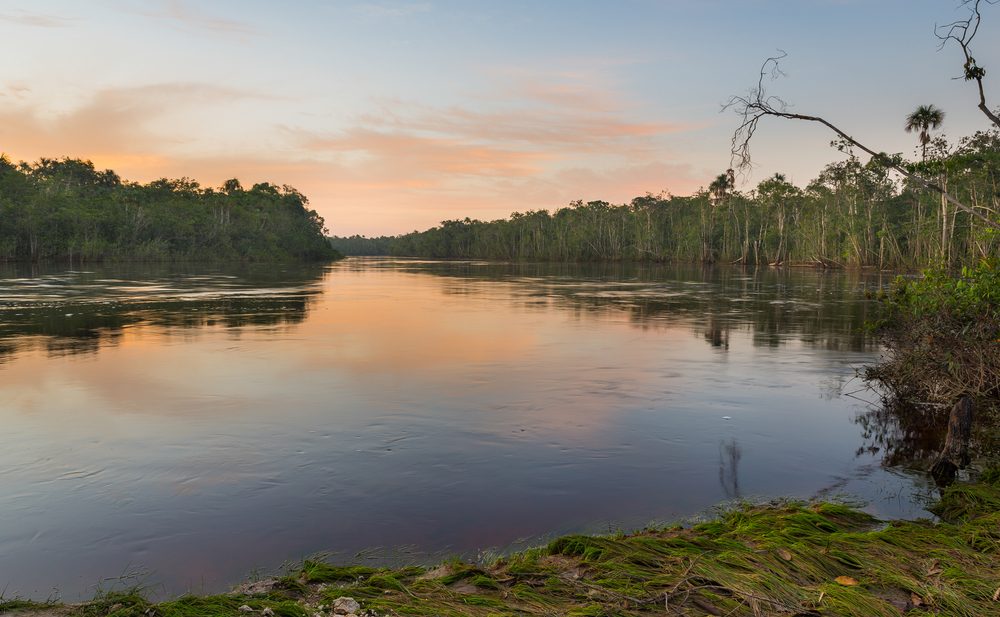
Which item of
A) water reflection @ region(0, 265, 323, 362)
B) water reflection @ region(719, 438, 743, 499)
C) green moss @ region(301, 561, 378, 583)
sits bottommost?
water reflection @ region(719, 438, 743, 499)

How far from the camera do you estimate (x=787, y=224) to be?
106875mm

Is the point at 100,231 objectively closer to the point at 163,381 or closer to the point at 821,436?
the point at 163,381

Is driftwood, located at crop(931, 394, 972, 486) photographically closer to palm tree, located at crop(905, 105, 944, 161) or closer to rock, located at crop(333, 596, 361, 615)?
rock, located at crop(333, 596, 361, 615)

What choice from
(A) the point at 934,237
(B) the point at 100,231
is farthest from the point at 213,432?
(B) the point at 100,231

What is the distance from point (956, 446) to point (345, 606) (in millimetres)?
7843

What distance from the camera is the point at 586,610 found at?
14.0 feet

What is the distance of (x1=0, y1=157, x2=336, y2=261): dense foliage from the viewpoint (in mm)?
85938

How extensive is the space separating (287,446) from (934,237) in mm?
74839

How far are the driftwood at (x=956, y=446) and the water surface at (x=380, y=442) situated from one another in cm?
47

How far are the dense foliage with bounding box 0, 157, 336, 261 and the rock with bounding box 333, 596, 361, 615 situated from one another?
96257 mm

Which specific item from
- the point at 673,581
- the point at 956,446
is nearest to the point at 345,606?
the point at 673,581

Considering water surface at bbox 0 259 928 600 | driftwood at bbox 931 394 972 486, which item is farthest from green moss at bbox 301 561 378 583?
driftwood at bbox 931 394 972 486

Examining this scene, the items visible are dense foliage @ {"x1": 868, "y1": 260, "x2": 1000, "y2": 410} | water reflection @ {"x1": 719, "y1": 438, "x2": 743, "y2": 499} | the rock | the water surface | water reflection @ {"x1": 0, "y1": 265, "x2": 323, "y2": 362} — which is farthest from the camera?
water reflection @ {"x1": 0, "y1": 265, "x2": 323, "y2": 362}

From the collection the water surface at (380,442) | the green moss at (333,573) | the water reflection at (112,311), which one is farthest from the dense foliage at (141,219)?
the green moss at (333,573)
